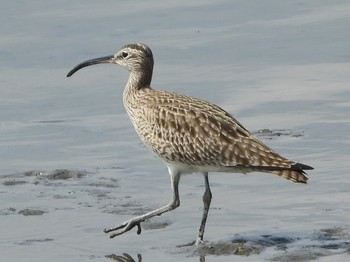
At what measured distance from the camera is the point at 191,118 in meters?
13.4

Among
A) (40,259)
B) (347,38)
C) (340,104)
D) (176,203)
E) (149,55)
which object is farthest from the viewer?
(347,38)

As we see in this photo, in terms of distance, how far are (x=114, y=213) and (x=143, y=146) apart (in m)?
2.23

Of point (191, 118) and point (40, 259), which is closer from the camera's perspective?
point (40, 259)

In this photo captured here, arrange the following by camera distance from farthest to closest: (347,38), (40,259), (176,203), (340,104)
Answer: (347,38) < (340,104) < (176,203) < (40,259)

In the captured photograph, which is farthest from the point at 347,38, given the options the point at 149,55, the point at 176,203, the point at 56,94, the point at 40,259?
the point at 40,259

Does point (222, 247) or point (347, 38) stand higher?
point (347, 38)

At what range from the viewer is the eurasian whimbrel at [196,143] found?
12.9 metres

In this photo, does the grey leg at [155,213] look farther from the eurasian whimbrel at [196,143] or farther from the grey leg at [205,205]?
the grey leg at [205,205]

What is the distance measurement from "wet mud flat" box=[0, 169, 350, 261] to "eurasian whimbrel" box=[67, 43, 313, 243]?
1.29 ft

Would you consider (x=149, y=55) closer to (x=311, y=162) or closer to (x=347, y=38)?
(x=311, y=162)

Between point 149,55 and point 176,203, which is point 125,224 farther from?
point 149,55

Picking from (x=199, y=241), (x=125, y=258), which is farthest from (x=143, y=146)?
(x=125, y=258)

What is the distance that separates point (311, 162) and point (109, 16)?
6.37 meters

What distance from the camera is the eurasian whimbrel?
42.2 ft
